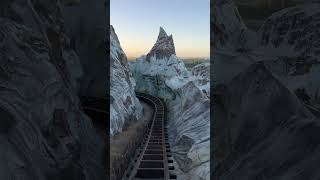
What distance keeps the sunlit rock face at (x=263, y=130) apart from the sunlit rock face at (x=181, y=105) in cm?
414

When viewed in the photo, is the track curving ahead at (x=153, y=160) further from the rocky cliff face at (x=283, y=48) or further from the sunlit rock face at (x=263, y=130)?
the rocky cliff face at (x=283, y=48)

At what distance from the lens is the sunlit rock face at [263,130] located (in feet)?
16.7

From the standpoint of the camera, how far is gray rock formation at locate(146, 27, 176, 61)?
Result: 53344 mm

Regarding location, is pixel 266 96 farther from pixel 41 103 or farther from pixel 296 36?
pixel 41 103

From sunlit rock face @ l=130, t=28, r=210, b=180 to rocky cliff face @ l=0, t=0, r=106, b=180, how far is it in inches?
191

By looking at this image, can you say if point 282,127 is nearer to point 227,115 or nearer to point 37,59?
point 227,115

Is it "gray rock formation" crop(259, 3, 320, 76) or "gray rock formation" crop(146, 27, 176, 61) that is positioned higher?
"gray rock formation" crop(146, 27, 176, 61)

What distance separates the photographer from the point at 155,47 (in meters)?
56.1

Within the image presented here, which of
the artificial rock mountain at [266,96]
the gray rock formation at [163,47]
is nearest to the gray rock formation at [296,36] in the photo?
the artificial rock mountain at [266,96]

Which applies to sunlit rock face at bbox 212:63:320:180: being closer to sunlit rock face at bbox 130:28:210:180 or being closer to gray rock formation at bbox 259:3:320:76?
gray rock formation at bbox 259:3:320:76

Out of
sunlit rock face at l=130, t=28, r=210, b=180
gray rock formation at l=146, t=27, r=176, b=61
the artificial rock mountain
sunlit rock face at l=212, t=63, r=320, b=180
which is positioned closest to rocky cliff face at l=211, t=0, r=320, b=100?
the artificial rock mountain

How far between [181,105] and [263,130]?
19352 mm

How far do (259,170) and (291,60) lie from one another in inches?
58.2

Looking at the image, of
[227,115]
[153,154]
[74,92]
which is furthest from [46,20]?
[153,154]
